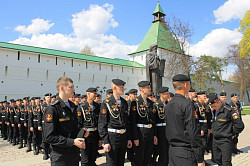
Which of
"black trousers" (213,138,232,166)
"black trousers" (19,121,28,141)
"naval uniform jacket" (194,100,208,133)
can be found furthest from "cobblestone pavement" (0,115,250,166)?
"black trousers" (213,138,232,166)

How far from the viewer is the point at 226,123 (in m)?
4.12

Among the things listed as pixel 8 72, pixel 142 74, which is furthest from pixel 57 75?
pixel 142 74

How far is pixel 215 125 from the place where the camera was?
4.23 m

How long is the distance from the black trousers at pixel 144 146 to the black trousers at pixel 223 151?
1.41 m

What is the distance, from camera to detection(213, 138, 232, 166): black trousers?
3795 millimetres

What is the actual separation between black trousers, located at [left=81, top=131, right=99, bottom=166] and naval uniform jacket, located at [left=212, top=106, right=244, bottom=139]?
276 cm

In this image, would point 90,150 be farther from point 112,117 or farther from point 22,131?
point 22,131

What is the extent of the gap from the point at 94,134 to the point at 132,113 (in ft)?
3.94

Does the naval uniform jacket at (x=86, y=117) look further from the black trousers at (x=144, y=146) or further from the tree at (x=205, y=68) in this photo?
the tree at (x=205, y=68)

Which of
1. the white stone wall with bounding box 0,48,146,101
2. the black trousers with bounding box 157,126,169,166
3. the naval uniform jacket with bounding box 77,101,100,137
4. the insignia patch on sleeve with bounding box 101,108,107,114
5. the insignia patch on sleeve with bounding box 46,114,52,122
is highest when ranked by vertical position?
the white stone wall with bounding box 0,48,146,101

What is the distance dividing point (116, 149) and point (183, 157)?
1544 millimetres

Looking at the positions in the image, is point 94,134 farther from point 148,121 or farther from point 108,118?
point 148,121

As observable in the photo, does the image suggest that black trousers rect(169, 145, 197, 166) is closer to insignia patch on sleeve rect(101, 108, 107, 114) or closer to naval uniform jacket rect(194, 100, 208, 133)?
insignia patch on sleeve rect(101, 108, 107, 114)

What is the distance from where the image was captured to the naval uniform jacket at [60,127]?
2377 millimetres
